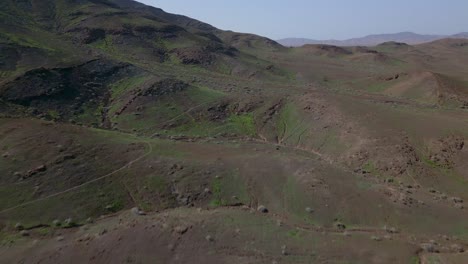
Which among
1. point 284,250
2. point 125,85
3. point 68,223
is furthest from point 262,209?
point 125,85

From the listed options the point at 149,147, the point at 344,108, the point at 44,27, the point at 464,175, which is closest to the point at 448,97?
the point at 344,108

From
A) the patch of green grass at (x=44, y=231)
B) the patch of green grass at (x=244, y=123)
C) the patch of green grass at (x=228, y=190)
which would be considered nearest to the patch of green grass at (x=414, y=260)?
the patch of green grass at (x=228, y=190)

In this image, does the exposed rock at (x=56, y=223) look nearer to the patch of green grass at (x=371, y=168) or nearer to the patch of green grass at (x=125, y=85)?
the patch of green grass at (x=371, y=168)

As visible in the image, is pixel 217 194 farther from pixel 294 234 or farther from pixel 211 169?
pixel 294 234

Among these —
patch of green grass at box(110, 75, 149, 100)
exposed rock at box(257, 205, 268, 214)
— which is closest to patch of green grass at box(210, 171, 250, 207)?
exposed rock at box(257, 205, 268, 214)

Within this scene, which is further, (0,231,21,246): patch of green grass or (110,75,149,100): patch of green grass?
(110,75,149,100): patch of green grass

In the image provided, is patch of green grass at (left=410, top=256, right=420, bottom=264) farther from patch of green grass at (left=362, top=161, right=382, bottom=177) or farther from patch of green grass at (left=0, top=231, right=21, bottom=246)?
patch of green grass at (left=0, top=231, right=21, bottom=246)

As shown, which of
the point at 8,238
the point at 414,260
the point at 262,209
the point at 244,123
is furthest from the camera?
the point at 244,123

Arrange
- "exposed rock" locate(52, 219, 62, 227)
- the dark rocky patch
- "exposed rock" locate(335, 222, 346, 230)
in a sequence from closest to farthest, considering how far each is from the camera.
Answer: "exposed rock" locate(52, 219, 62, 227)
"exposed rock" locate(335, 222, 346, 230)
the dark rocky patch

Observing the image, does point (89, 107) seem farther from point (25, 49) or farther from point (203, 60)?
point (203, 60)
